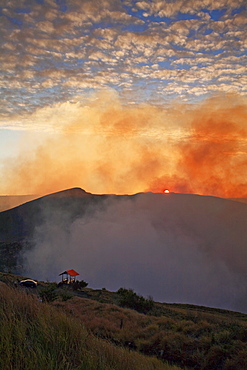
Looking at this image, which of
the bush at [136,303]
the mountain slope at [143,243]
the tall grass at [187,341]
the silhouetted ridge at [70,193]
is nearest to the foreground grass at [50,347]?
the tall grass at [187,341]

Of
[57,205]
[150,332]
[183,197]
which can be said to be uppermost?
[183,197]

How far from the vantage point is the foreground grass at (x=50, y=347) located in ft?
10.9

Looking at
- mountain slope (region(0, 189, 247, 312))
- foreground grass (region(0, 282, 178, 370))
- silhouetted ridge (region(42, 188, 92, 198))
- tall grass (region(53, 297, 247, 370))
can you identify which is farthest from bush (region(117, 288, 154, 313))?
silhouetted ridge (region(42, 188, 92, 198))

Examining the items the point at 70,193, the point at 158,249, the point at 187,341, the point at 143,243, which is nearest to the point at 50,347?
the point at 187,341

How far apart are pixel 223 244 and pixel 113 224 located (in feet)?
105

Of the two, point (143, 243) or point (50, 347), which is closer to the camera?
point (50, 347)

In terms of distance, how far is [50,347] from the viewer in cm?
378

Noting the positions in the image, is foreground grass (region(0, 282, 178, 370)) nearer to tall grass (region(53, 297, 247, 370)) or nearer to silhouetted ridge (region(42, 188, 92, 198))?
tall grass (region(53, 297, 247, 370))

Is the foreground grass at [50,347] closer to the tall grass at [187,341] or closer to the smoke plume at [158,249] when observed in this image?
the tall grass at [187,341]

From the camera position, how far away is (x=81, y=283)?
118 ft

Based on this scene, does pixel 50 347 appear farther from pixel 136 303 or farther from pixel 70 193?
pixel 70 193

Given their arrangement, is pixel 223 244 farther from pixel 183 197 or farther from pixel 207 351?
pixel 207 351

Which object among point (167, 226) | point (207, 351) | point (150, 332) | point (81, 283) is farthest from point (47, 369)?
point (167, 226)

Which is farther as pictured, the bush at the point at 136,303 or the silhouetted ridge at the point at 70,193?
the silhouetted ridge at the point at 70,193
